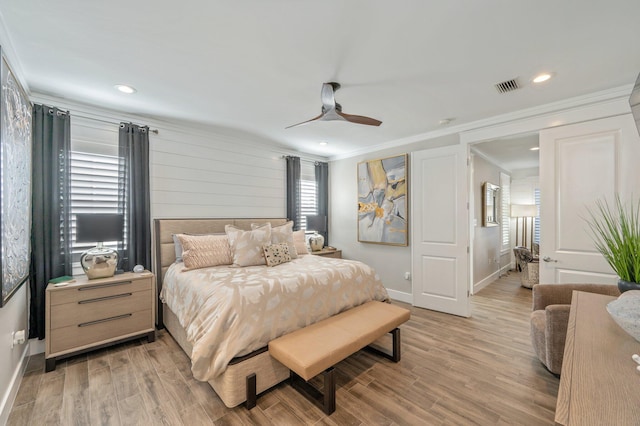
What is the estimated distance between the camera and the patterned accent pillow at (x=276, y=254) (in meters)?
3.16

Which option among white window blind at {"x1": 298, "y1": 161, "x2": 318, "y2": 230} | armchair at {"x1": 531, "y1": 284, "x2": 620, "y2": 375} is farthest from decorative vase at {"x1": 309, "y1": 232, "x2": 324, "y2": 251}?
armchair at {"x1": 531, "y1": 284, "x2": 620, "y2": 375}

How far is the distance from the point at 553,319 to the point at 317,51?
113 inches

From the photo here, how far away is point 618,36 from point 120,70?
388cm

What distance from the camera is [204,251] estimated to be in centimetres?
308

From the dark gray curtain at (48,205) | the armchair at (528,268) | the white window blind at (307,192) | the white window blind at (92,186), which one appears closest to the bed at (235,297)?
the white window blind at (92,186)

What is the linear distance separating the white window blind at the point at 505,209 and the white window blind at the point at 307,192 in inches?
172

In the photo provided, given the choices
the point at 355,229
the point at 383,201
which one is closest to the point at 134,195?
the point at 355,229

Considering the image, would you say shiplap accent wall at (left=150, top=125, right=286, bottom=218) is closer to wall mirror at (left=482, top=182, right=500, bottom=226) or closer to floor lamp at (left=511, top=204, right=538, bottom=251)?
wall mirror at (left=482, top=182, right=500, bottom=226)

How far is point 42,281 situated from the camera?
2602mm

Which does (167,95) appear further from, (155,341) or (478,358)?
(478,358)

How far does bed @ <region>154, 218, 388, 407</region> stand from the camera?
1905mm

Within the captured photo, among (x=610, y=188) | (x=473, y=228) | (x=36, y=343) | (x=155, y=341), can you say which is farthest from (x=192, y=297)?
(x=473, y=228)

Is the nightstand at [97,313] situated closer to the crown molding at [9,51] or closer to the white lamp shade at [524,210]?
the crown molding at [9,51]

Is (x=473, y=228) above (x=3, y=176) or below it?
below
